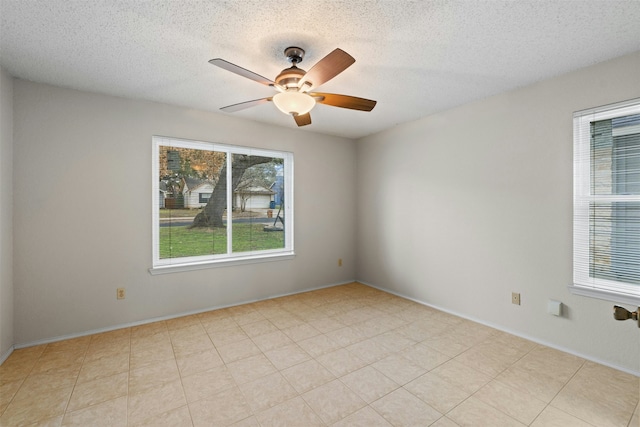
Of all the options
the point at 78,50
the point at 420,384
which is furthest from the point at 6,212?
the point at 420,384

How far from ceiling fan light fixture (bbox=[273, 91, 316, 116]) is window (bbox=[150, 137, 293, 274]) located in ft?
5.86

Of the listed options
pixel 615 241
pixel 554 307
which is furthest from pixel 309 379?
pixel 615 241

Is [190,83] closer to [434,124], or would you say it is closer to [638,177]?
[434,124]

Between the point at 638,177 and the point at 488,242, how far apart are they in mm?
1206

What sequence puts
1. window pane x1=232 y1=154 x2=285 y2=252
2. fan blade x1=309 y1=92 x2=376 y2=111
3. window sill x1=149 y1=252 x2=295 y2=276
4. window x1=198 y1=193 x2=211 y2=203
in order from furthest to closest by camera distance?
window pane x1=232 y1=154 x2=285 y2=252, window x1=198 y1=193 x2=211 y2=203, window sill x1=149 y1=252 x2=295 y2=276, fan blade x1=309 y1=92 x2=376 y2=111

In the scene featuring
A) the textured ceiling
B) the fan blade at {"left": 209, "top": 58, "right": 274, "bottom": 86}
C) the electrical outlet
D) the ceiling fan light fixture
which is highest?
the textured ceiling

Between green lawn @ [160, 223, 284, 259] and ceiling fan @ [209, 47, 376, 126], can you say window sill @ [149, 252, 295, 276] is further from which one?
ceiling fan @ [209, 47, 376, 126]

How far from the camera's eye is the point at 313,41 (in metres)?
1.93

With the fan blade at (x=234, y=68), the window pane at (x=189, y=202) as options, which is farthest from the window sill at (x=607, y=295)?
the window pane at (x=189, y=202)

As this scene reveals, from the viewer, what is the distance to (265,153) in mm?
3883

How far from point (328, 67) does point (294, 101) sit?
13.9 inches

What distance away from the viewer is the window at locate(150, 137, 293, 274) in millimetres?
3219

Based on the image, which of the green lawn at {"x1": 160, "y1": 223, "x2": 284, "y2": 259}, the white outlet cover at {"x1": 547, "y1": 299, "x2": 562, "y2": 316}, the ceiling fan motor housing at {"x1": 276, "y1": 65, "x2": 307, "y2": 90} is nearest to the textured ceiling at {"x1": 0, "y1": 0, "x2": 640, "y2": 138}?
the ceiling fan motor housing at {"x1": 276, "y1": 65, "x2": 307, "y2": 90}

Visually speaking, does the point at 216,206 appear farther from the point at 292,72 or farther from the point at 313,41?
the point at 313,41
